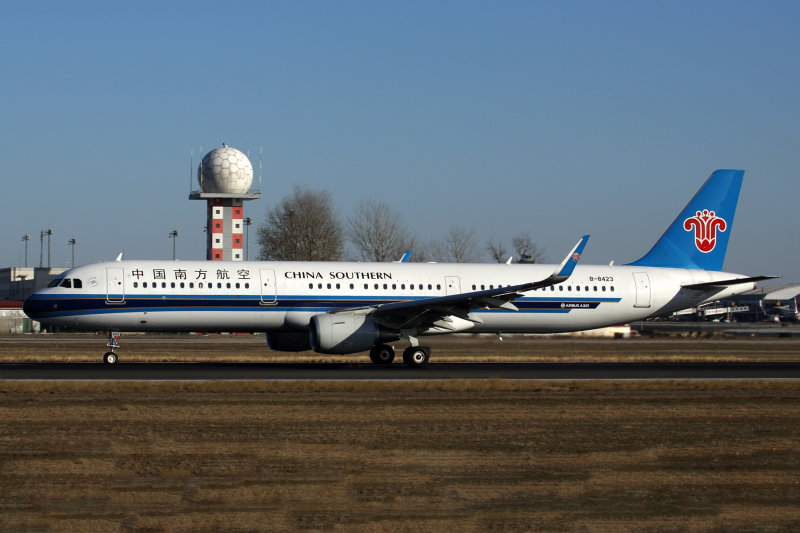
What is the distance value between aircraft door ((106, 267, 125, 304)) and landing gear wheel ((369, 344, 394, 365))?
8.25 metres

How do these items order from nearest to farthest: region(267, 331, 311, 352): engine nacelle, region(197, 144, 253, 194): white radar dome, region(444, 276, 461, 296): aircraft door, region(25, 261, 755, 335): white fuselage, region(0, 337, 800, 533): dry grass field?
1. region(0, 337, 800, 533): dry grass field
2. region(25, 261, 755, 335): white fuselage
3. region(267, 331, 311, 352): engine nacelle
4. region(444, 276, 461, 296): aircraft door
5. region(197, 144, 253, 194): white radar dome

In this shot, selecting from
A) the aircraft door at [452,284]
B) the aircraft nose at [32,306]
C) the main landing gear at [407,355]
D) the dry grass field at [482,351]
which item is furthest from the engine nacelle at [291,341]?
the aircraft nose at [32,306]

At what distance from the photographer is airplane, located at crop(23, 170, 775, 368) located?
29547 mm

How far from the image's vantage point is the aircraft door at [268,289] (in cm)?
3078

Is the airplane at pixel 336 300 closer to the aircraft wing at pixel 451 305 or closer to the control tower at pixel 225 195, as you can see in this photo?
the aircraft wing at pixel 451 305

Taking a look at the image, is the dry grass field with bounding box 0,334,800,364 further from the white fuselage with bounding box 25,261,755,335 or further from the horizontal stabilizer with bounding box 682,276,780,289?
the horizontal stabilizer with bounding box 682,276,780,289

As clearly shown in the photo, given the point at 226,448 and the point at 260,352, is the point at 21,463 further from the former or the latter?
the point at 260,352

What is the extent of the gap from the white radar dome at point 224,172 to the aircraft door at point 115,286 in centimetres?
5790

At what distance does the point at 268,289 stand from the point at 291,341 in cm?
191

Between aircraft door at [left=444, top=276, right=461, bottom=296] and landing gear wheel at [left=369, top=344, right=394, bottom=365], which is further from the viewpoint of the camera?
aircraft door at [left=444, top=276, right=461, bottom=296]

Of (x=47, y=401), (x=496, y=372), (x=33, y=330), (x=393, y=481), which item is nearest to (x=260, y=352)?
(x=496, y=372)

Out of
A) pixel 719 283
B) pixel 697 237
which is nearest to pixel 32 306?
pixel 719 283

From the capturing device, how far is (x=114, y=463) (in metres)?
11.8

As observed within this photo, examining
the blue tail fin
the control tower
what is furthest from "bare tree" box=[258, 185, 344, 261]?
the blue tail fin
